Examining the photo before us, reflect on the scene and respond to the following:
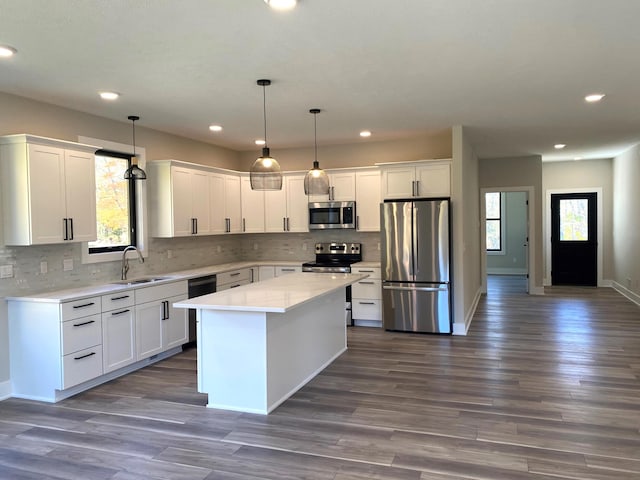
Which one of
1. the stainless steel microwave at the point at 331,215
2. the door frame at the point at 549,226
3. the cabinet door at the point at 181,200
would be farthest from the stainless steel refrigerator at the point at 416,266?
the door frame at the point at 549,226

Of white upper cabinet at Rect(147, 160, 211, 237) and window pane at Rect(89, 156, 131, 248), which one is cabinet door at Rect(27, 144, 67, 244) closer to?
window pane at Rect(89, 156, 131, 248)

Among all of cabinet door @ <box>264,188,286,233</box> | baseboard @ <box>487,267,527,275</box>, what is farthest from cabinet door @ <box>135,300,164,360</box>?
baseboard @ <box>487,267,527,275</box>

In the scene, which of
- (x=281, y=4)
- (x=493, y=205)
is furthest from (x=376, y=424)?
(x=493, y=205)

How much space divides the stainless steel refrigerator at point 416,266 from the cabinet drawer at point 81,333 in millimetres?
3507

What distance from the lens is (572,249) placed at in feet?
Result: 33.4

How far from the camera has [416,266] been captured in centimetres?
620

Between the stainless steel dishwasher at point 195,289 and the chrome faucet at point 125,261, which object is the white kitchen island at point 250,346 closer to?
the stainless steel dishwasher at point 195,289

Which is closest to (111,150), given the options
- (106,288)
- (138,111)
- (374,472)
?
(138,111)

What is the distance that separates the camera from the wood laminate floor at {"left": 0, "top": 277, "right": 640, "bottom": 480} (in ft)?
9.29

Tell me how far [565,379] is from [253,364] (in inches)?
108

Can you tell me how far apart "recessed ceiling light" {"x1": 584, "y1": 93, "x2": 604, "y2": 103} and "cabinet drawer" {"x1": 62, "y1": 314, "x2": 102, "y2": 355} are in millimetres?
4934

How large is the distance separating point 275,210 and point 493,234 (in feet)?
24.3

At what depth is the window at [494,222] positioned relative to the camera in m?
12.6

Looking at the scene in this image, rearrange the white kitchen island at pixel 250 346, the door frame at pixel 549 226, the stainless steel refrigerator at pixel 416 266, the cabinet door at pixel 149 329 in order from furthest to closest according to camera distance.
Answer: the door frame at pixel 549 226 → the stainless steel refrigerator at pixel 416 266 → the cabinet door at pixel 149 329 → the white kitchen island at pixel 250 346
